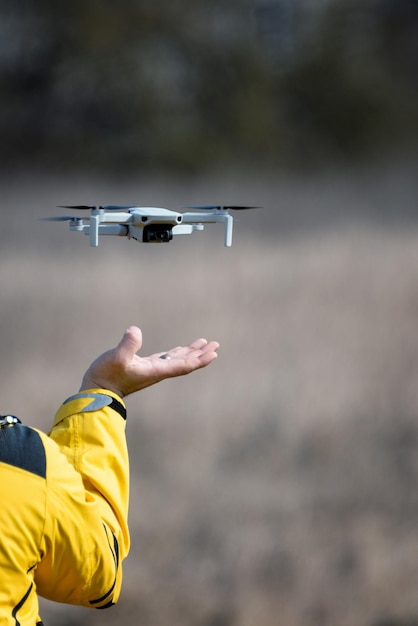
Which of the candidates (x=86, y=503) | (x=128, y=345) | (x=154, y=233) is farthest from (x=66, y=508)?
(x=154, y=233)

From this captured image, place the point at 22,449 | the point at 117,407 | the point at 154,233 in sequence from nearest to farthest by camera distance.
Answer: the point at 22,449, the point at 117,407, the point at 154,233

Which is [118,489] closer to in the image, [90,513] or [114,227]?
[90,513]

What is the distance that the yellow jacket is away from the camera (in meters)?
0.40

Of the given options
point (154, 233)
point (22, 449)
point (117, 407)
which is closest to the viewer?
point (22, 449)

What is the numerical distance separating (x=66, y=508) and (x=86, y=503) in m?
0.02

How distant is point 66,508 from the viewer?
42 cm

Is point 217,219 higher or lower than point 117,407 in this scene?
higher

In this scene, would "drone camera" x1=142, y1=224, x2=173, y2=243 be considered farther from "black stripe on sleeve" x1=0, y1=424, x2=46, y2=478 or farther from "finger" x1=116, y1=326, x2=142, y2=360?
"black stripe on sleeve" x1=0, y1=424, x2=46, y2=478

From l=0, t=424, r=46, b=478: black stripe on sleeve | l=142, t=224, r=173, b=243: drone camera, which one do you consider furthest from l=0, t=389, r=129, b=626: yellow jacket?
l=142, t=224, r=173, b=243: drone camera

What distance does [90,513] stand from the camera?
43cm

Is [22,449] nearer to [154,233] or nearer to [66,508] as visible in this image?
[66,508]

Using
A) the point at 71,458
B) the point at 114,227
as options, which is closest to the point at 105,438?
the point at 71,458

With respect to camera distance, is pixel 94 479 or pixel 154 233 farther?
pixel 154 233

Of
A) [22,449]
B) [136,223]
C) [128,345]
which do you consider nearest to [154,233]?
[136,223]
